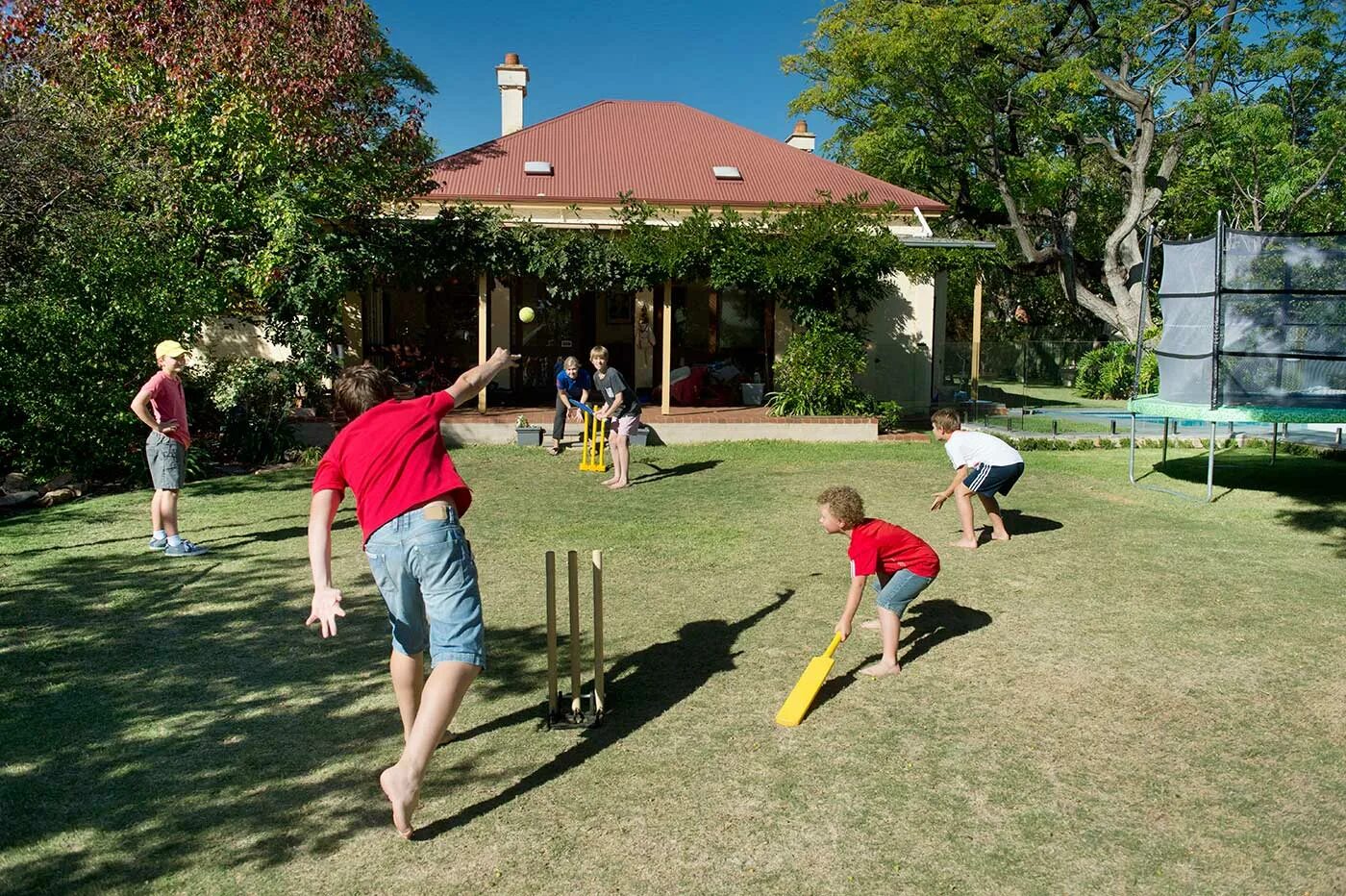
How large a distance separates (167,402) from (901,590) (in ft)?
19.8

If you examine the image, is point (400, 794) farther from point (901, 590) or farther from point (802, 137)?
point (802, 137)

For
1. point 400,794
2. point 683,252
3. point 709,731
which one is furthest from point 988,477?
point 683,252

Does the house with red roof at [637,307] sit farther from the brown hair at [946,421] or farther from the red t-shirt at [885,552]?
the red t-shirt at [885,552]

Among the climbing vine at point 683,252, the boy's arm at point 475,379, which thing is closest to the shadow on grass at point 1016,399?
the climbing vine at point 683,252

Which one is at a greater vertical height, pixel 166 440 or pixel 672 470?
pixel 166 440

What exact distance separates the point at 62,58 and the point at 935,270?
51.4 ft

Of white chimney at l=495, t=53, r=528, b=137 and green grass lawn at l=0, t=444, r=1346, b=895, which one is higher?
white chimney at l=495, t=53, r=528, b=137

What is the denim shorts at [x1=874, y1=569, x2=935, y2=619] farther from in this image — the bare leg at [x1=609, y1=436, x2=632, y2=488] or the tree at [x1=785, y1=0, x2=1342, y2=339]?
the tree at [x1=785, y1=0, x2=1342, y2=339]

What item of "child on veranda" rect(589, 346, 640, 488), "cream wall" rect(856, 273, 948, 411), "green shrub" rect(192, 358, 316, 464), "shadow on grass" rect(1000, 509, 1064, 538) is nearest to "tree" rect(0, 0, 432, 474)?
"green shrub" rect(192, 358, 316, 464)

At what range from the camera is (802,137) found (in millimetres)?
26500

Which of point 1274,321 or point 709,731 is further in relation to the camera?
point 1274,321

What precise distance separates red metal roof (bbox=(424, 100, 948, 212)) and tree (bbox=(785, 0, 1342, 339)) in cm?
536

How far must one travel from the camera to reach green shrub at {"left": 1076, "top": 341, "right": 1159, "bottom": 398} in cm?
2306

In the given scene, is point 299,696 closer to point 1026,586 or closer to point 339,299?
point 1026,586
